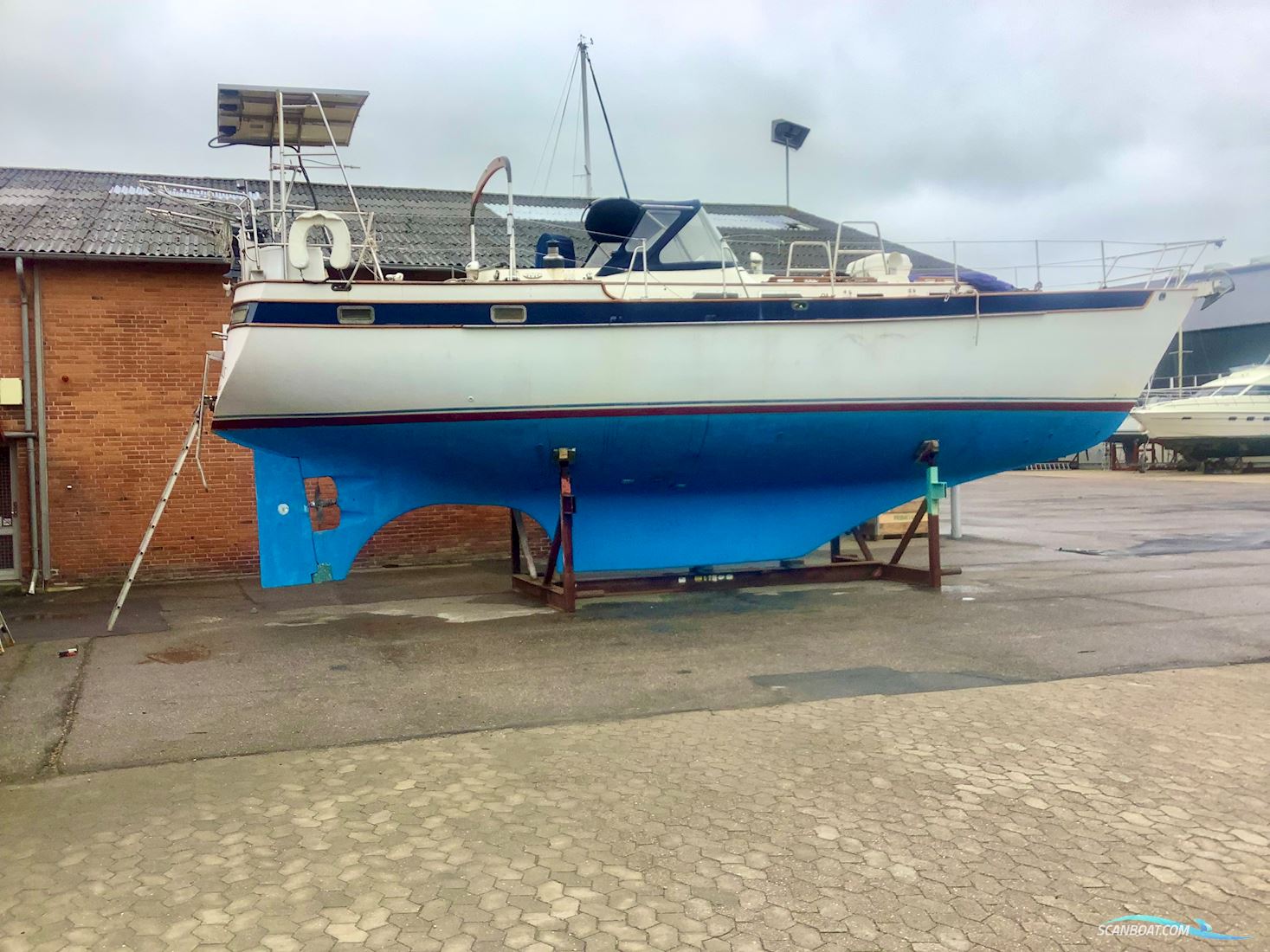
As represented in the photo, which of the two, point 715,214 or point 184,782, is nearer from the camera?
point 184,782

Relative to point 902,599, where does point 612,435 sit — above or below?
above

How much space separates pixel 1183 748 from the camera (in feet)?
15.7

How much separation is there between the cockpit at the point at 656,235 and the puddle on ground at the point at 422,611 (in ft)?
10.5

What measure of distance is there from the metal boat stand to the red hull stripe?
17.7 inches

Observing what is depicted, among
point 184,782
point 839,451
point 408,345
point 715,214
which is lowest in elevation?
point 184,782

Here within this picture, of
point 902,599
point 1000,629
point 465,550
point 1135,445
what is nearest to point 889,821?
point 1000,629

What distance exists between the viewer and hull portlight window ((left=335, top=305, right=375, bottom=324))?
802 centimetres

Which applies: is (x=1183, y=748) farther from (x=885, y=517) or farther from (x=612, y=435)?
(x=885, y=517)

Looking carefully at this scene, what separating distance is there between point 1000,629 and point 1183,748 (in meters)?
2.94

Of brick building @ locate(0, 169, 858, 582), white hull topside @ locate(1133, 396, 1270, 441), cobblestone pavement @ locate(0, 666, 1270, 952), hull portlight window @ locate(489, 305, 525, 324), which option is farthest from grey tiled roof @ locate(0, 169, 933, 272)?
white hull topside @ locate(1133, 396, 1270, 441)

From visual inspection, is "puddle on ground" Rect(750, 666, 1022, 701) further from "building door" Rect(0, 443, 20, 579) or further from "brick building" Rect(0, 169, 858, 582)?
"building door" Rect(0, 443, 20, 579)

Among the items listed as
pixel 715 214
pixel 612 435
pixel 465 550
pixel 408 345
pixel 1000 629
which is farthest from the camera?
pixel 715 214

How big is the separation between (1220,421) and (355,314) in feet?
91.7

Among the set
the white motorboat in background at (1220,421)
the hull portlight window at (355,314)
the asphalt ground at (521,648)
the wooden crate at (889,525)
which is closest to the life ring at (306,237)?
the hull portlight window at (355,314)
